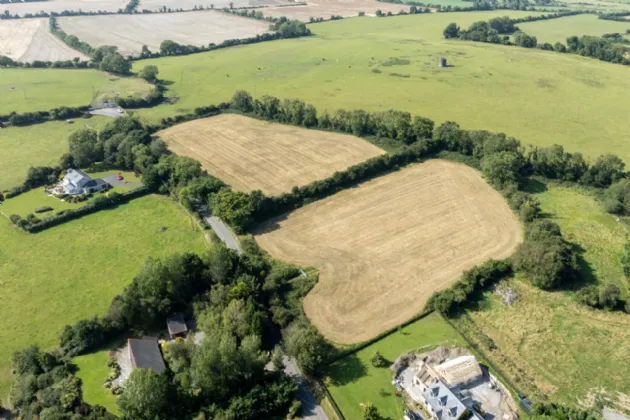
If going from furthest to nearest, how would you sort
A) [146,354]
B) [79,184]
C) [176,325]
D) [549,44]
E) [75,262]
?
[549,44]
[79,184]
[75,262]
[176,325]
[146,354]

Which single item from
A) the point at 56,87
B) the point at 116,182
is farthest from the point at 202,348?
the point at 56,87

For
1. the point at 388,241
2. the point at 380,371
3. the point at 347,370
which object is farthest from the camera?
the point at 388,241

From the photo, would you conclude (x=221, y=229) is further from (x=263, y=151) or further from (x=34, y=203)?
(x=34, y=203)

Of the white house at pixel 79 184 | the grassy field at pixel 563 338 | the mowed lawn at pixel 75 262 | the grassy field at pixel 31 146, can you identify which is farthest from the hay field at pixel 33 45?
the grassy field at pixel 563 338

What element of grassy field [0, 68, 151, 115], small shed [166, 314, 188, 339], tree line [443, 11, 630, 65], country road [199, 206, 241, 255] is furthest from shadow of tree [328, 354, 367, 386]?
tree line [443, 11, 630, 65]

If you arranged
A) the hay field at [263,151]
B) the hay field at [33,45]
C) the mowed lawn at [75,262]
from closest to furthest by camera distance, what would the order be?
the mowed lawn at [75,262]
the hay field at [263,151]
the hay field at [33,45]

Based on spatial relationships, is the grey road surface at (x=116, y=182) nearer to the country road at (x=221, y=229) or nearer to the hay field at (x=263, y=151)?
the hay field at (x=263, y=151)
